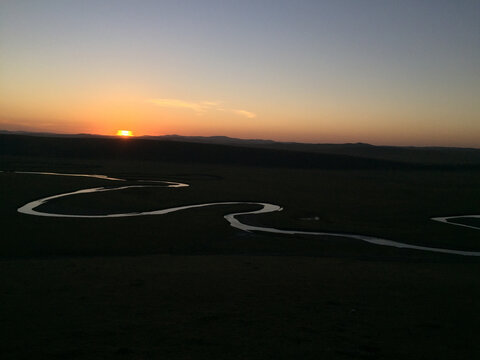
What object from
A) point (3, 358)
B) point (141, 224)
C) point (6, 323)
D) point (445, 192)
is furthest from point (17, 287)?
point (445, 192)

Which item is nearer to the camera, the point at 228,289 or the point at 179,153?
the point at 228,289

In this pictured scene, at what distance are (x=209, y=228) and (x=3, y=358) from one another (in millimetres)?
17965

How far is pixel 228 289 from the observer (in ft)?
40.2

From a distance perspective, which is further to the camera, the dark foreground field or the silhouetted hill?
the silhouetted hill

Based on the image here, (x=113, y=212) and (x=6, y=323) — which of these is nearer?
(x=6, y=323)

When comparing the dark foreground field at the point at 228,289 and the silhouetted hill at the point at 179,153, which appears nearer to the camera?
the dark foreground field at the point at 228,289

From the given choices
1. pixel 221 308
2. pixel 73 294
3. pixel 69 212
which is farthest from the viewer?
pixel 69 212

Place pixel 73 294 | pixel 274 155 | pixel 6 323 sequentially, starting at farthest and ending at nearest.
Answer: pixel 274 155, pixel 73 294, pixel 6 323

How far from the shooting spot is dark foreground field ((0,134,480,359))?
27.2ft

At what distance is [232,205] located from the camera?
34719 mm

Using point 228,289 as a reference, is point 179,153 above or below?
above

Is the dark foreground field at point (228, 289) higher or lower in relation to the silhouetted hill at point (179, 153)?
lower

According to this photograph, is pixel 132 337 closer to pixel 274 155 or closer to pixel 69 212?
pixel 69 212

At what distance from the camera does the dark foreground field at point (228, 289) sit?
8.28m
